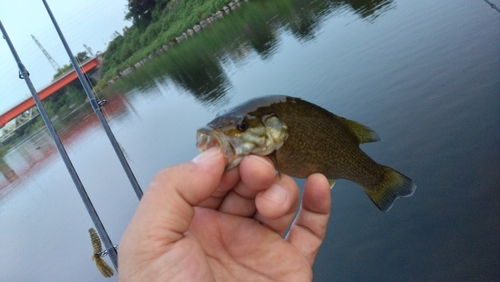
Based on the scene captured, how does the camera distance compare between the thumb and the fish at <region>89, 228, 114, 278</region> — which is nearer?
the thumb

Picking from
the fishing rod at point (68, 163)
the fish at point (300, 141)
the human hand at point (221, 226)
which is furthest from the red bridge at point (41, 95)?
the fish at point (300, 141)

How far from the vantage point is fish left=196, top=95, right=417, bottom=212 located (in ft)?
6.26

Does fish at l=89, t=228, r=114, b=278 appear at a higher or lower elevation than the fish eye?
lower

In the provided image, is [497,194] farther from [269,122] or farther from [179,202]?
[179,202]

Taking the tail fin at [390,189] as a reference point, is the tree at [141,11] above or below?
above

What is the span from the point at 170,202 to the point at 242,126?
24.1 inches

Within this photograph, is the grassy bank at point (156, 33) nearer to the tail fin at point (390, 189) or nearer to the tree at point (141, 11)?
the tree at point (141, 11)

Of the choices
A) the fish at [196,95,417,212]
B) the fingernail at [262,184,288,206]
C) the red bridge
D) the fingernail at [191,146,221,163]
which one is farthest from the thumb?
the red bridge

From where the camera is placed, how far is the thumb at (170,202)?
1.56 m

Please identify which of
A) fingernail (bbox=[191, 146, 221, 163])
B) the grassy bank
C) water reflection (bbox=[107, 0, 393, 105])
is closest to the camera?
fingernail (bbox=[191, 146, 221, 163])

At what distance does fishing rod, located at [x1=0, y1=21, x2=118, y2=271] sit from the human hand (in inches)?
69.8

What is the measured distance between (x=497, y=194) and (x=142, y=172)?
991cm

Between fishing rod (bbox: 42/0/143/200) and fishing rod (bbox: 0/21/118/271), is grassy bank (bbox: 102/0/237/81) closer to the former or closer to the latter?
fishing rod (bbox: 42/0/143/200)

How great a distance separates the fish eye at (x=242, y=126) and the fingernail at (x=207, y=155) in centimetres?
19
